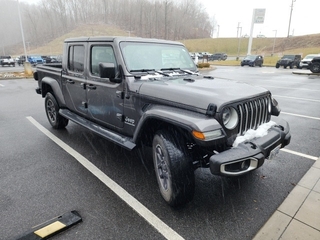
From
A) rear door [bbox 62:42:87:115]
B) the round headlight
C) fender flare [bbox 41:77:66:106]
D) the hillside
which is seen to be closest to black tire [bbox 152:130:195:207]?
the round headlight

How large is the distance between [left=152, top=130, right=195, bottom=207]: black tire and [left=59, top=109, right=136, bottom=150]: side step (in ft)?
1.99

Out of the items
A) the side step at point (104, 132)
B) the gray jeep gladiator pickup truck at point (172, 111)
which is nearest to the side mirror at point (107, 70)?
the gray jeep gladiator pickup truck at point (172, 111)

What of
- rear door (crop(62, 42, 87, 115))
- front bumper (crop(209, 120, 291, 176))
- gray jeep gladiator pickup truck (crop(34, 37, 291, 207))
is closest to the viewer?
front bumper (crop(209, 120, 291, 176))

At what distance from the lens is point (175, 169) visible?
247 centimetres

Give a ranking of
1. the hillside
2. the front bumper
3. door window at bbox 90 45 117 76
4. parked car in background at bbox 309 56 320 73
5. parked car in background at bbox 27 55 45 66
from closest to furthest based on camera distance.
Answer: the front bumper
door window at bbox 90 45 117 76
parked car in background at bbox 309 56 320 73
parked car in background at bbox 27 55 45 66
the hillside

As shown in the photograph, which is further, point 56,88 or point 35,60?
point 35,60

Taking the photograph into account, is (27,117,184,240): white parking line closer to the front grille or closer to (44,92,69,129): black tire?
(44,92,69,129): black tire

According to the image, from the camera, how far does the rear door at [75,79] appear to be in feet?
13.6

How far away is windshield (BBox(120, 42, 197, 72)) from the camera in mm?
3426

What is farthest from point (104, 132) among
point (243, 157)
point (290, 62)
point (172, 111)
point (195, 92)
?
point (290, 62)

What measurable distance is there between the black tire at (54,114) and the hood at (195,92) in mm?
2961

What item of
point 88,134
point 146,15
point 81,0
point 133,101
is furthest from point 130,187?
point 81,0

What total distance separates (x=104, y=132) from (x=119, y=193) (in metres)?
1.06

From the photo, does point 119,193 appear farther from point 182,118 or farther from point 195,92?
point 195,92
